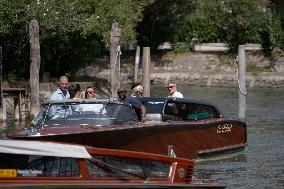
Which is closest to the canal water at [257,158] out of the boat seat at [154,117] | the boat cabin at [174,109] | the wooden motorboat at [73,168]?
the boat cabin at [174,109]

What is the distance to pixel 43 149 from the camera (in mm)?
12273

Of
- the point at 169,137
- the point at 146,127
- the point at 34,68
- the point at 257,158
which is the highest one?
the point at 34,68

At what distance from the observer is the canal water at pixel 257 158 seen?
59.0 ft

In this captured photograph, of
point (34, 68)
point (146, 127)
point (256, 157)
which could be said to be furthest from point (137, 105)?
point (34, 68)

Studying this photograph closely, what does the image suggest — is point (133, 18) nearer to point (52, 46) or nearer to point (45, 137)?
point (52, 46)

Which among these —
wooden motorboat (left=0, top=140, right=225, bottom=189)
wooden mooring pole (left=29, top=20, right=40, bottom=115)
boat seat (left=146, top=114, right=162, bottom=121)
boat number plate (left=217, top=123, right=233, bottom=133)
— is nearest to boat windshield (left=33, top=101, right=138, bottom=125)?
boat seat (left=146, top=114, right=162, bottom=121)

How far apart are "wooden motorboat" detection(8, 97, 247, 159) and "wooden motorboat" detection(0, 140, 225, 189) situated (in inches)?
151

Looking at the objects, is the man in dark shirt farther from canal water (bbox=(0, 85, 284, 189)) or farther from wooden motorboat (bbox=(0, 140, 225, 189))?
wooden motorboat (bbox=(0, 140, 225, 189))

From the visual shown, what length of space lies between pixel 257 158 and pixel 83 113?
17.0 feet

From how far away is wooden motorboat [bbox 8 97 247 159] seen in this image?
16.9 meters

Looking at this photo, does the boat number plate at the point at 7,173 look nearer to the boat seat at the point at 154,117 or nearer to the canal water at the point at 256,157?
the canal water at the point at 256,157

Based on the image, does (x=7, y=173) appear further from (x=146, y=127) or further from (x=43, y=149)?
(x=146, y=127)

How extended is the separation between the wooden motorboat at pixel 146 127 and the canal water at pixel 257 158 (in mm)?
509

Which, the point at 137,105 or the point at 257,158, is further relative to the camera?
the point at 257,158
